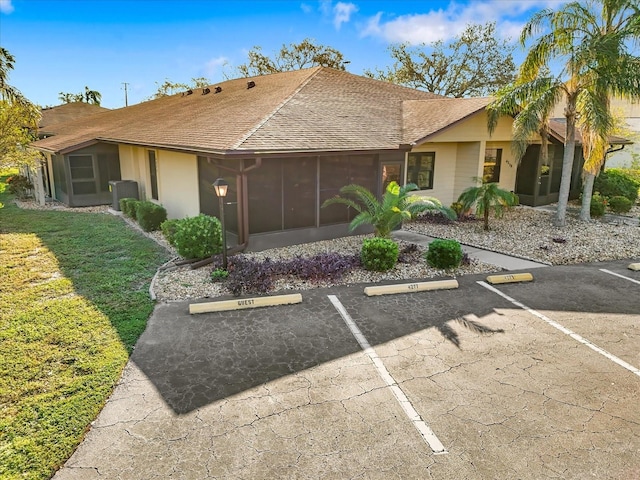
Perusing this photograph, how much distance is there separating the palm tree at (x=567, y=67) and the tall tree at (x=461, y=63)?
75.8ft

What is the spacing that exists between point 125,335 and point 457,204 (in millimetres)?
12776

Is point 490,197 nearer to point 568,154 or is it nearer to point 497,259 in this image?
point 497,259

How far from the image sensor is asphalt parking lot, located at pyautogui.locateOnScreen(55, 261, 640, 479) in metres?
4.37

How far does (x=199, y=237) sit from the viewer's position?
33.6ft

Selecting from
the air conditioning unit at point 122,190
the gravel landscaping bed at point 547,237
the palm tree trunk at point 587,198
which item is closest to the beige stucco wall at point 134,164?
the air conditioning unit at point 122,190

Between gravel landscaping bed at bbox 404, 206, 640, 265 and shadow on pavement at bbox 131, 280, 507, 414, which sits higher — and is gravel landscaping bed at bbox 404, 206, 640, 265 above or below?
above

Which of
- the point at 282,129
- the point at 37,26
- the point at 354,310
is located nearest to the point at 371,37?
the point at 37,26

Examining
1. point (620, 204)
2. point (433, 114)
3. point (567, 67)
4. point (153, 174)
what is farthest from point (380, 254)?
point (620, 204)

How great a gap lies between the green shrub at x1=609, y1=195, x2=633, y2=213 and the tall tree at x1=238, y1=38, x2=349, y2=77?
2531 centimetres

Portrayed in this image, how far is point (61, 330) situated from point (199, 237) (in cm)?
382

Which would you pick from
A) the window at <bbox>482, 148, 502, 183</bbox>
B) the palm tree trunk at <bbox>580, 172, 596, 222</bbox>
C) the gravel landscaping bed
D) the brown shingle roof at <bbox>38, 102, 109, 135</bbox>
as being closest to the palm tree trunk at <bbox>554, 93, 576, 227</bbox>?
the gravel landscaping bed

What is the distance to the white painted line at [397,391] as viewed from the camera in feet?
15.4

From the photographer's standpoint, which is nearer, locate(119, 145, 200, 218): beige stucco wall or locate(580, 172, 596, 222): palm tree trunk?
locate(119, 145, 200, 218): beige stucco wall

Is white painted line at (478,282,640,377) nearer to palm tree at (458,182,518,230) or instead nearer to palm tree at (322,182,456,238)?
palm tree at (322,182,456,238)
